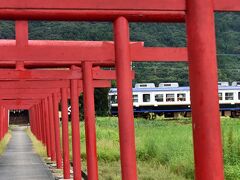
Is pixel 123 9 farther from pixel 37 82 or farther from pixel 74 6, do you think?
pixel 37 82

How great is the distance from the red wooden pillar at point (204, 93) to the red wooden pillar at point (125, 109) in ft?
6.75

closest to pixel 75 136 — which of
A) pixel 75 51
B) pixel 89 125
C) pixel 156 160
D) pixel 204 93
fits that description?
pixel 89 125

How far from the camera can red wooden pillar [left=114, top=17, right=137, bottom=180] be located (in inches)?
265

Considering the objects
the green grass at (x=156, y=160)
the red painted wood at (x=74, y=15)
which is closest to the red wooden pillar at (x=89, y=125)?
the green grass at (x=156, y=160)

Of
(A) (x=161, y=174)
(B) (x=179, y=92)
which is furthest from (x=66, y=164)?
(B) (x=179, y=92)

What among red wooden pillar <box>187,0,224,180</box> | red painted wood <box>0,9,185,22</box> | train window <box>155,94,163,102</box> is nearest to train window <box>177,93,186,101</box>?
train window <box>155,94,163,102</box>

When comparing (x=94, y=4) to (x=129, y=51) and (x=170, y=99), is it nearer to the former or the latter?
(x=129, y=51)

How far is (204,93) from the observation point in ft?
14.7

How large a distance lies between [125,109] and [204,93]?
265cm

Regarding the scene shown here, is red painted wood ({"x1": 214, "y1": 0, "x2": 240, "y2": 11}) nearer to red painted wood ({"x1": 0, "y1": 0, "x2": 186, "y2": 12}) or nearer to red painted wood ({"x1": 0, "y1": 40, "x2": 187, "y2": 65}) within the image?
red painted wood ({"x1": 0, "y1": 0, "x2": 186, "y2": 12})

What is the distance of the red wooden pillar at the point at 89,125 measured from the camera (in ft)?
33.3

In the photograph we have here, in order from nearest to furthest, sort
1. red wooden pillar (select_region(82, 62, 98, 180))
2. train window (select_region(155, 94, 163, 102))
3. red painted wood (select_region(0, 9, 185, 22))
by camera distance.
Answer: red painted wood (select_region(0, 9, 185, 22))
red wooden pillar (select_region(82, 62, 98, 180))
train window (select_region(155, 94, 163, 102))

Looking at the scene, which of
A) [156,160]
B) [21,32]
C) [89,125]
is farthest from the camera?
[156,160]

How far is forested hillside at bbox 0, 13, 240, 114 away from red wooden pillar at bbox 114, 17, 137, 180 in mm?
82635
